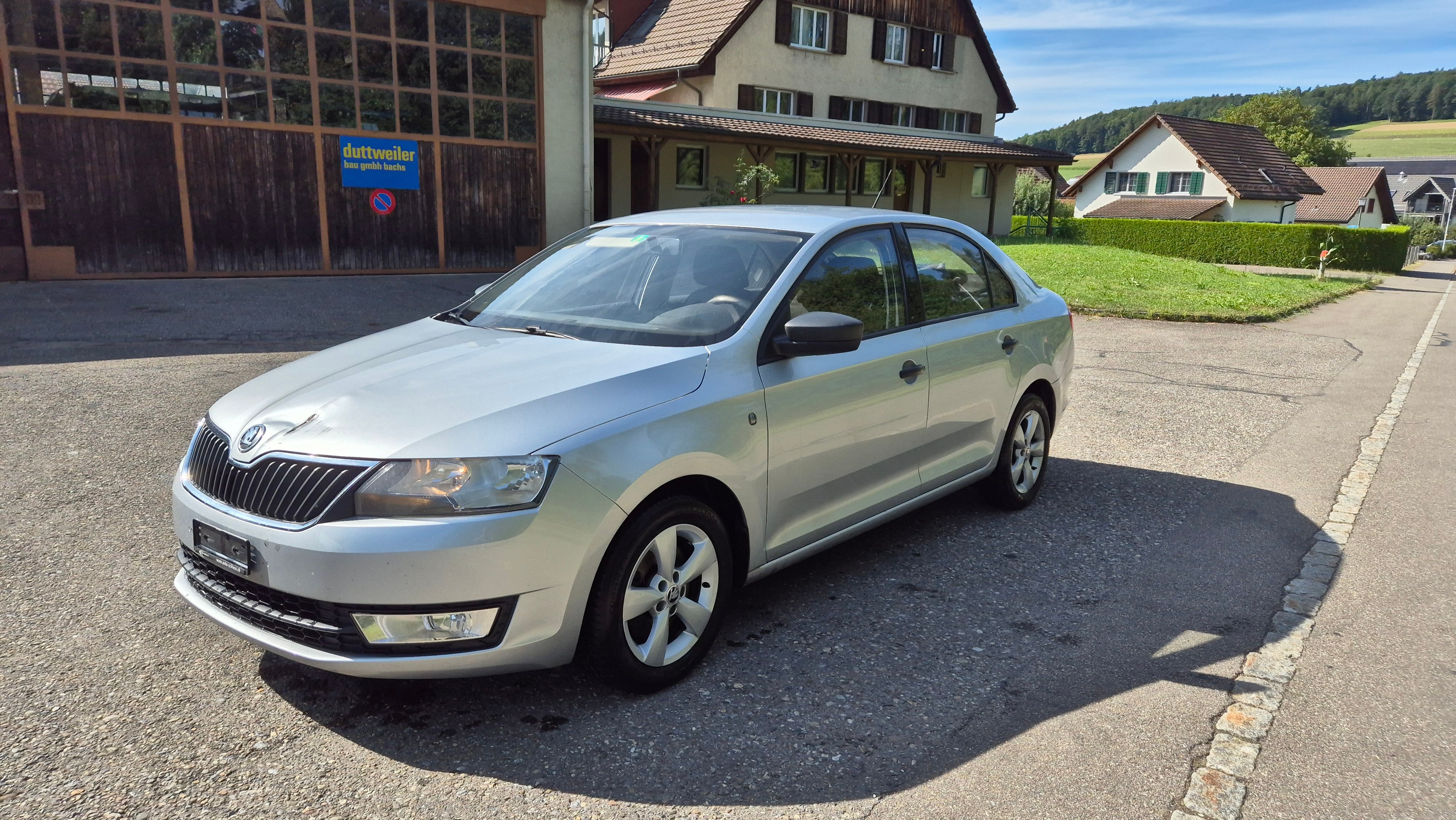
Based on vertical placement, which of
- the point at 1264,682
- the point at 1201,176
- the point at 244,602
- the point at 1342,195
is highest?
the point at 1201,176

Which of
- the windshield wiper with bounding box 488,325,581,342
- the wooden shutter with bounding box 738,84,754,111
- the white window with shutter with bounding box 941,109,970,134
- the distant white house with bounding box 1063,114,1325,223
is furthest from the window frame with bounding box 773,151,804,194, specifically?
the distant white house with bounding box 1063,114,1325,223

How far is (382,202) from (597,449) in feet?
47.0

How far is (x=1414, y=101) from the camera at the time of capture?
175500mm

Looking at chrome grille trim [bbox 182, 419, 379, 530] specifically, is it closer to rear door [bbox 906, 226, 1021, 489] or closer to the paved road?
the paved road

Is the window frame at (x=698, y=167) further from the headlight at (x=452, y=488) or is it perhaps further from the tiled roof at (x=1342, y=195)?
the tiled roof at (x=1342, y=195)

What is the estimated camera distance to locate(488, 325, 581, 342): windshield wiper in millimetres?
3949

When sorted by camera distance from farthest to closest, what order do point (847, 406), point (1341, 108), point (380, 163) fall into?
point (1341, 108), point (380, 163), point (847, 406)

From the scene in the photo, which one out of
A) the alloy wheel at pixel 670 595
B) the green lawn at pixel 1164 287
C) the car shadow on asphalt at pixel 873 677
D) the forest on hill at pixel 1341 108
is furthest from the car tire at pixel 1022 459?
the forest on hill at pixel 1341 108

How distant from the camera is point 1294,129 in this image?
81.9 metres

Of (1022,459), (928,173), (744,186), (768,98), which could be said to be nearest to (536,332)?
(1022,459)

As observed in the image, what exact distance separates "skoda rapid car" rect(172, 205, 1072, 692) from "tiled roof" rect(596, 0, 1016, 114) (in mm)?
25167

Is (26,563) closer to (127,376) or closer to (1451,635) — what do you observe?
(127,376)

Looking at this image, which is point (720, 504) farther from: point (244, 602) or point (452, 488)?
point (244, 602)

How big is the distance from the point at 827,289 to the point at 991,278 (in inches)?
62.6
